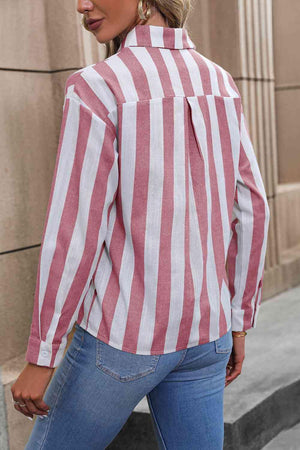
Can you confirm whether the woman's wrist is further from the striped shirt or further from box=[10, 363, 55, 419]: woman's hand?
box=[10, 363, 55, 419]: woman's hand

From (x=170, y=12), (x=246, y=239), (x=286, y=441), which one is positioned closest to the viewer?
(x=170, y=12)

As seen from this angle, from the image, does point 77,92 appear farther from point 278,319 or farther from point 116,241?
point 278,319

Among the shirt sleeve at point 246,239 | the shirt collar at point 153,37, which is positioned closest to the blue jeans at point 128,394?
the shirt sleeve at point 246,239

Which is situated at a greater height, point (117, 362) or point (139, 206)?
point (139, 206)

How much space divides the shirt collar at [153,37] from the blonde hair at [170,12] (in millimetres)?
28

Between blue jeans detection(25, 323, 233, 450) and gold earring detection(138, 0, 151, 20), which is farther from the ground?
gold earring detection(138, 0, 151, 20)

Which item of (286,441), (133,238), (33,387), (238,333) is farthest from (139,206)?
(286,441)

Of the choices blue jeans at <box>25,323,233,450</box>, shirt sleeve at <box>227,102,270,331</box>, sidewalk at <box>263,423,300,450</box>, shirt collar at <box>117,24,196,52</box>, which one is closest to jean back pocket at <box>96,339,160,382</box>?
blue jeans at <box>25,323,233,450</box>

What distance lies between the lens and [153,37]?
157 centimetres

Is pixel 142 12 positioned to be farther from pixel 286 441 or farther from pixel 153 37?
pixel 286 441

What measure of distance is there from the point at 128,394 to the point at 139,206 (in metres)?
0.40

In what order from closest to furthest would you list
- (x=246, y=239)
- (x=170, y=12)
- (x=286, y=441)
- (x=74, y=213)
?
(x=74, y=213)
(x=170, y=12)
(x=246, y=239)
(x=286, y=441)

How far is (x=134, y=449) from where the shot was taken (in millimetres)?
3156

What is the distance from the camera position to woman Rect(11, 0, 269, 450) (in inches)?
57.9
